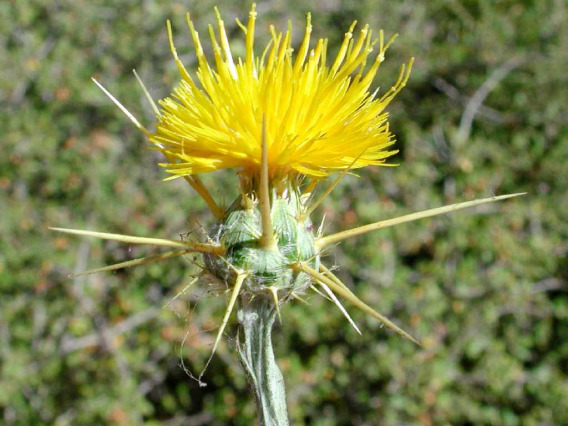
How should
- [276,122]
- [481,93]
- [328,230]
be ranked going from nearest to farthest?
[276,122] < [328,230] < [481,93]

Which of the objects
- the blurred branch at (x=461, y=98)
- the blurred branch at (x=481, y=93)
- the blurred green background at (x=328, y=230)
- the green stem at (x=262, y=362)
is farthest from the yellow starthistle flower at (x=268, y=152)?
the blurred branch at (x=461, y=98)

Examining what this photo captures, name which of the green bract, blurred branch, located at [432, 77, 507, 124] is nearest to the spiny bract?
the green bract

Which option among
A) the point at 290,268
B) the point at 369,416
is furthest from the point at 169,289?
the point at 290,268

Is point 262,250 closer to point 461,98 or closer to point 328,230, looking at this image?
point 328,230

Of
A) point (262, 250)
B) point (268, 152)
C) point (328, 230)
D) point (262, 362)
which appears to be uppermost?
point (328, 230)

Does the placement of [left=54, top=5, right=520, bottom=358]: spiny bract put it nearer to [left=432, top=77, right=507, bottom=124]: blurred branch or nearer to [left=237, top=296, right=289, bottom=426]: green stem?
[left=237, top=296, right=289, bottom=426]: green stem

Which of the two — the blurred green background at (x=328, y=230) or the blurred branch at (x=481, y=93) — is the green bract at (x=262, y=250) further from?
the blurred branch at (x=481, y=93)

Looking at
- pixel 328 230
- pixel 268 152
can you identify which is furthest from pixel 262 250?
pixel 328 230
